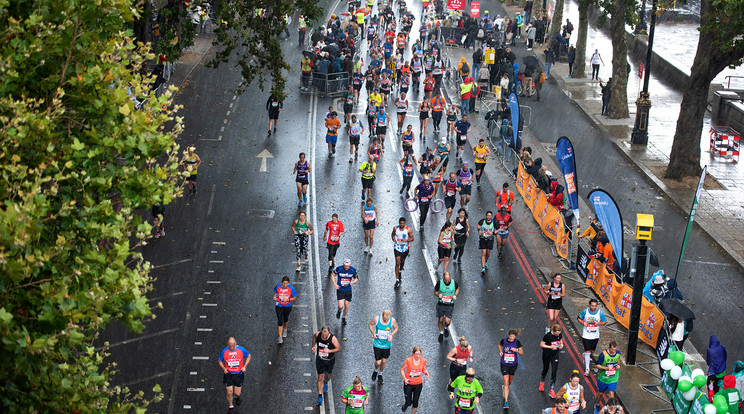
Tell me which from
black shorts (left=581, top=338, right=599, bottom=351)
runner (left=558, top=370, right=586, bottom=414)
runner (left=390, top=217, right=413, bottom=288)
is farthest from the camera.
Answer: runner (left=390, top=217, right=413, bottom=288)

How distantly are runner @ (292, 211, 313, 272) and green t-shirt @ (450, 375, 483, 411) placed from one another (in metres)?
6.87

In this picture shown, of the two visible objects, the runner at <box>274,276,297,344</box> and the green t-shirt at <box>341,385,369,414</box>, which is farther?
the runner at <box>274,276,297,344</box>

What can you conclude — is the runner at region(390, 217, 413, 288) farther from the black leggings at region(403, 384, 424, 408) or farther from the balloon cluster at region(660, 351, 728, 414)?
the balloon cluster at region(660, 351, 728, 414)

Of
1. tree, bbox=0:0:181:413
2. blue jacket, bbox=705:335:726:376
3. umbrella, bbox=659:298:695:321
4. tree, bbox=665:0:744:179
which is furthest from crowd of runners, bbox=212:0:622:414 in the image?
tree, bbox=665:0:744:179

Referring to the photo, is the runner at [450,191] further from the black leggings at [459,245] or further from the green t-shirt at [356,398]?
the green t-shirt at [356,398]

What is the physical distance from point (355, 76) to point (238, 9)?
1043 cm

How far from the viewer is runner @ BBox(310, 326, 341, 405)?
15.4m

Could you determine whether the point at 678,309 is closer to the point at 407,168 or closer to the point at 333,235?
the point at 333,235

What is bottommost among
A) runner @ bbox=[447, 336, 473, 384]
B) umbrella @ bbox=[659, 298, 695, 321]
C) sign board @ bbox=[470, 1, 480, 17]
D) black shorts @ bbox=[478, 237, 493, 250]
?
black shorts @ bbox=[478, 237, 493, 250]

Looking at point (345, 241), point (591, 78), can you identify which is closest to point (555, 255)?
point (345, 241)

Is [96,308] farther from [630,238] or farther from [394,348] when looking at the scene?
[630,238]

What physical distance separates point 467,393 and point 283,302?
4482 millimetres

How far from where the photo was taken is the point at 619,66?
116ft

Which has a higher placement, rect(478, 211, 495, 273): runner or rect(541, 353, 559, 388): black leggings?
rect(478, 211, 495, 273): runner
